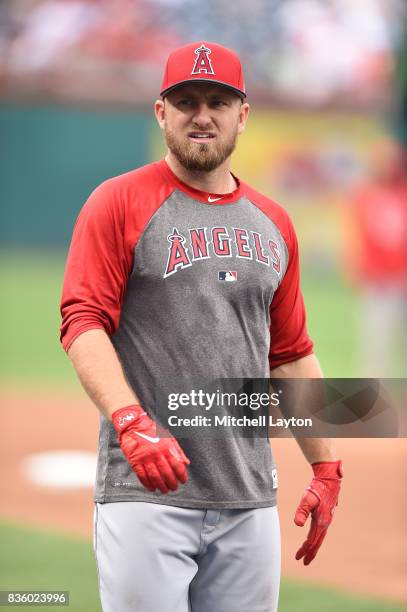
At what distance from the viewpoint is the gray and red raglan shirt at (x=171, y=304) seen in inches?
104

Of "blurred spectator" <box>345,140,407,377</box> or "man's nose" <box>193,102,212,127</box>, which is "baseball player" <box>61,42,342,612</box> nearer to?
"man's nose" <box>193,102,212,127</box>

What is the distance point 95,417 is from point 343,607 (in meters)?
6.36

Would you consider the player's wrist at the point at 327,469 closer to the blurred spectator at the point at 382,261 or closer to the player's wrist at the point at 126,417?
the player's wrist at the point at 126,417

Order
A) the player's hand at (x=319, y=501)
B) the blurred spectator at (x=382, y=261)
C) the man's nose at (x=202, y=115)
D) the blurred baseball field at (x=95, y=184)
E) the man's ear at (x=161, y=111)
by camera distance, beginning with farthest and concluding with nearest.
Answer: the blurred baseball field at (x=95, y=184) < the blurred spectator at (x=382, y=261) < the player's hand at (x=319, y=501) < the man's ear at (x=161, y=111) < the man's nose at (x=202, y=115)

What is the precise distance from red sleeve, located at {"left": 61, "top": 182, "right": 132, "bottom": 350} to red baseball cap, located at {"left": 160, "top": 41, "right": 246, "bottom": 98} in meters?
0.38

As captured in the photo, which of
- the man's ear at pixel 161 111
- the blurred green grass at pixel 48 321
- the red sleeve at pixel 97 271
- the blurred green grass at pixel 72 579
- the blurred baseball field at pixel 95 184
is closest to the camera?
the red sleeve at pixel 97 271

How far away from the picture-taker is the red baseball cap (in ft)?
9.05

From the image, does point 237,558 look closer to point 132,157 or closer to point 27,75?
point 132,157

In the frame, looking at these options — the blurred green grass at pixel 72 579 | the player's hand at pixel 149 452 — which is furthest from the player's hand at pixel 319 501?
the blurred green grass at pixel 72 579

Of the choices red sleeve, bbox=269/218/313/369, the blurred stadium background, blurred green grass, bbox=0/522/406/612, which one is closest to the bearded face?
red sleeve, bbox=269/218/313/369

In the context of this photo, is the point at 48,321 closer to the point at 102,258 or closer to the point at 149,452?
the point at 102,258

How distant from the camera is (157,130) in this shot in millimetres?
26719

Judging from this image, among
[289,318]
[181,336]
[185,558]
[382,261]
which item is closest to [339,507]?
[289,318]

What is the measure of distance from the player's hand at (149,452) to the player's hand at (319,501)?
645 mm
